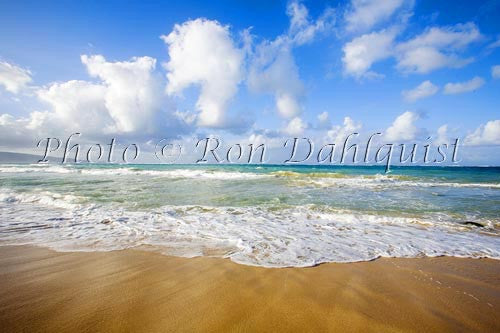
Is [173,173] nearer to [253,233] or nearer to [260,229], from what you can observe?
[260,229]

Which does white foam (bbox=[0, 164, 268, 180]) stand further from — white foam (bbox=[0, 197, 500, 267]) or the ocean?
white foam (bbox=[0, 197, 500, 267])

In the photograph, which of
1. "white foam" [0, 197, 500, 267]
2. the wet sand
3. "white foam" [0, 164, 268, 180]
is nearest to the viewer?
the wet sand

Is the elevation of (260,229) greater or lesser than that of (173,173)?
greater

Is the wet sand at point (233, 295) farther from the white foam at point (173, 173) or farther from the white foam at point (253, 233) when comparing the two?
the white foam at point (173, 173)

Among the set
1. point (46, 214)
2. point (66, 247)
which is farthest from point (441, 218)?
point (46, 214)

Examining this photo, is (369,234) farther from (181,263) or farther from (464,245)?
(181,263)

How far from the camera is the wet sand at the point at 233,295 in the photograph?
7.38 feet

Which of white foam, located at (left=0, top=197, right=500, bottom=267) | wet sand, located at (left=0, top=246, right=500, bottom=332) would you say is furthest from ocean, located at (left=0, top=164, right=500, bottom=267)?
wet sand, located at (left=0, top=246, right=500, bottom=332)

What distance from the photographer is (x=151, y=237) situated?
16.3 feet

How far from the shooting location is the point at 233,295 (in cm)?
276

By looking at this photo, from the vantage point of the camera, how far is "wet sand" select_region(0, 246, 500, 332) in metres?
2.25

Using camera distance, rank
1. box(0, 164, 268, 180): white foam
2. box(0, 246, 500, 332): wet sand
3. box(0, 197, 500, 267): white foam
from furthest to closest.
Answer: box(0, 164, 268, 180): white foam → box(0, 197, 500, 267): white foam → box(0, 246, 500, 332): wet sand

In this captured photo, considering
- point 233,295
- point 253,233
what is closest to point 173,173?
point 253,233

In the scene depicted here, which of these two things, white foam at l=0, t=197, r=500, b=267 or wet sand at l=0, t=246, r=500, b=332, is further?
white foam at l=0, t=197, r=500, b=267
